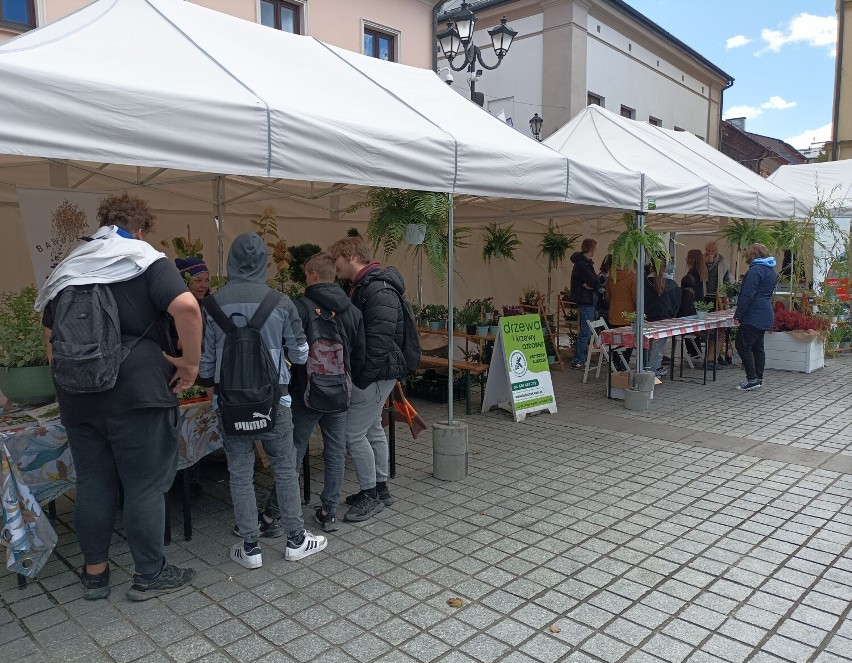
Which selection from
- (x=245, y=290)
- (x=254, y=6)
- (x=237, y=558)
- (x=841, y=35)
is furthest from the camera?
(x=841, y=35)

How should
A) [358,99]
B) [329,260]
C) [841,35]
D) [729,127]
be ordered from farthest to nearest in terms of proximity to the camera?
[729,127] → [841,35] → [358,99] → [329,260]

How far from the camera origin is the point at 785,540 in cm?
386

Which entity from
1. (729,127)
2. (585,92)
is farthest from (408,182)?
(729,127)

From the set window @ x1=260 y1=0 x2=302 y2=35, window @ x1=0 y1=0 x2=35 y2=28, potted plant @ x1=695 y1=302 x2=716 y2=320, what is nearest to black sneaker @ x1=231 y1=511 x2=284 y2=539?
window @ x1=0 y1=0 x2=35 y2=28

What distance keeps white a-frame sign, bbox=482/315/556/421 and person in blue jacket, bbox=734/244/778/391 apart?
2.87m

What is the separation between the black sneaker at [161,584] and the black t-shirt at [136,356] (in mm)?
855

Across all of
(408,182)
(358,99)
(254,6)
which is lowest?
(408,182)

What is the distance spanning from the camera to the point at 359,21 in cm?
1150

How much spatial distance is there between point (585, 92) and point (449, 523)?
1446 centimetres

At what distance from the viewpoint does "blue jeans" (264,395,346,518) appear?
149 inches

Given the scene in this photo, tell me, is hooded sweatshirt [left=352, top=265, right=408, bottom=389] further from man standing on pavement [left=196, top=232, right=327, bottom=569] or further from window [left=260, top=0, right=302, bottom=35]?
window [left=260, top=0, right=302, bottom=35]

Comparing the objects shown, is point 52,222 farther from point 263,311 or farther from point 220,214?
point 263,311

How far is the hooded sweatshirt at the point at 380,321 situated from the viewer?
3.94 m

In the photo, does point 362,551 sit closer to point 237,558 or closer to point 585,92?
point 237,558
